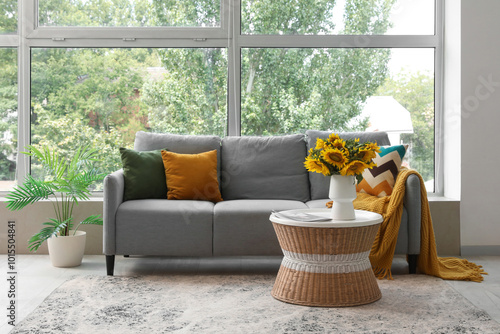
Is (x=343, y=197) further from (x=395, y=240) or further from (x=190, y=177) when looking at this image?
(x=190, y=177)

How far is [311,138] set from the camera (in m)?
4.39

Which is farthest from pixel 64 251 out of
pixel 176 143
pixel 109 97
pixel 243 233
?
pixel 109 97

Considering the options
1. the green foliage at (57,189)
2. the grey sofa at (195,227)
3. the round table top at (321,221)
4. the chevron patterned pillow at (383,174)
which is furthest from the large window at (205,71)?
the round table top at (321,221)

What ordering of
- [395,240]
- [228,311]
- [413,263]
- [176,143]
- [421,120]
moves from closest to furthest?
[228,311]
[395,240]
[413,263]
[176,143]
[421,120]

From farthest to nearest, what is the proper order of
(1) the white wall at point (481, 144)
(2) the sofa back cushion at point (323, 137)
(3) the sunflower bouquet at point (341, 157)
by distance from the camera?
(1) the white wall at point (481, 144), (2) the sofa back cushion at point (323, 137), (3) the sunflower bouquet at point (341, 157)

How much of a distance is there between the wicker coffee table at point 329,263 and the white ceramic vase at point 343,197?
7 centimetres

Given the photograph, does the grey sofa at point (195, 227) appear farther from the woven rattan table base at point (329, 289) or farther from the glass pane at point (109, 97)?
the glass pane at point (109, 97)

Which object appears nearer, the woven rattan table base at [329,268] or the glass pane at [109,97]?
the woven rattan table base at [329,268]

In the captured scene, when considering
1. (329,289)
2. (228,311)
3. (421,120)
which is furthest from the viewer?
(421,120)

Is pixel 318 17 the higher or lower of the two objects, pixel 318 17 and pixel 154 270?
the higher

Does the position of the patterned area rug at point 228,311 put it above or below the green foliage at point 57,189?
below

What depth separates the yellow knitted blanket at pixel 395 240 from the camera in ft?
11.8

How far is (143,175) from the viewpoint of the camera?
4.02 metres

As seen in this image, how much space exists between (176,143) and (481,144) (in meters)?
2.37
